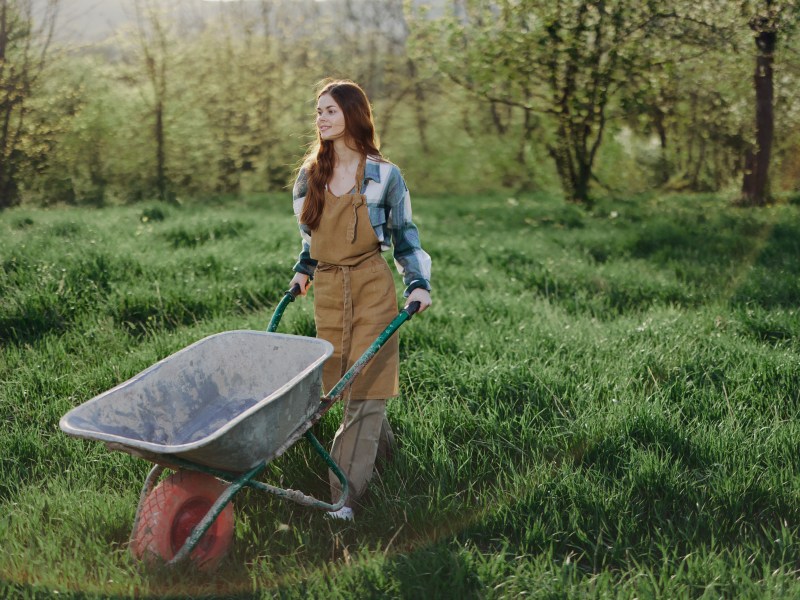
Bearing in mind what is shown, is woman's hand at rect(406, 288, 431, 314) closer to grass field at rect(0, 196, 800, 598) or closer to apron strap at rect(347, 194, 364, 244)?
apron strap at rect(347, 194, 364, 244)

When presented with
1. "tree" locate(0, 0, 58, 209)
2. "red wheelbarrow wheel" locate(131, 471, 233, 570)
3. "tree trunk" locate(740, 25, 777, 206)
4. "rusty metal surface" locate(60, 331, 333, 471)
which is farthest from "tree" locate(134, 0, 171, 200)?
"red wheelbarrow wheel" locate(131, 471, 233, 570)

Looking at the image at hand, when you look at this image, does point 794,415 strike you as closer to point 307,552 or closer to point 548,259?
point 307,552

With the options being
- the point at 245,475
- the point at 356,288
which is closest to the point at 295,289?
the point at 356,288

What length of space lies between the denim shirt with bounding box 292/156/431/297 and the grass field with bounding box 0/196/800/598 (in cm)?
80

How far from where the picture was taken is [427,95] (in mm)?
16812

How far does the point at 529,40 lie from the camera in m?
10.8

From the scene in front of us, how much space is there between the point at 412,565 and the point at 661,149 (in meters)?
14.8

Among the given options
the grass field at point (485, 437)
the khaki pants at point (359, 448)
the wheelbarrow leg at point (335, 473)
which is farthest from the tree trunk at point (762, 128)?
the wheelbarrow leg at point (335, 473)

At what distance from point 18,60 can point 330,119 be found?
849cm

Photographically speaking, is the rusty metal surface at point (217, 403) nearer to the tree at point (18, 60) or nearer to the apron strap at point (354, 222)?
the apron strap at point (354, 222)

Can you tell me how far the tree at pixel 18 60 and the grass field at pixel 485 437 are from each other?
436 cm

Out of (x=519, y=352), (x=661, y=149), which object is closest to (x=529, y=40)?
(x=661, y=149)

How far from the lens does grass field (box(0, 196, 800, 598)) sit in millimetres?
2523

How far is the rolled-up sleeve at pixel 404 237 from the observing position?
3000 millimetres
